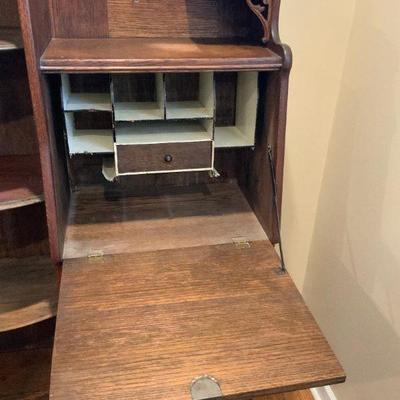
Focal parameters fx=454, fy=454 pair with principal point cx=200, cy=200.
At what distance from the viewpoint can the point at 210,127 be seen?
1201mm

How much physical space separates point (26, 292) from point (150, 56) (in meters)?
0.82

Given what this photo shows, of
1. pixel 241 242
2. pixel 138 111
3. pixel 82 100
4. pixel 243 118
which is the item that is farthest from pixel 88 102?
pixel 241 242

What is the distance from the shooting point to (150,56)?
3.38 ft

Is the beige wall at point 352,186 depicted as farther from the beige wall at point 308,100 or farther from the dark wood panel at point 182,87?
the dark wood panel at point 182,87

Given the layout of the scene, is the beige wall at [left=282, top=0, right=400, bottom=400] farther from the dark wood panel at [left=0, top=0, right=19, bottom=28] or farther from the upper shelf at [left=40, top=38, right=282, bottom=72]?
the dark wood panel at [left=0, top=0, right=19, bottom=28]

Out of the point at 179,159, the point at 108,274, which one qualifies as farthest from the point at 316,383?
the point at 179,159

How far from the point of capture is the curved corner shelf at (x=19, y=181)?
42.6 inches

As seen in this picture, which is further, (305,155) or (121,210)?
(305,155)

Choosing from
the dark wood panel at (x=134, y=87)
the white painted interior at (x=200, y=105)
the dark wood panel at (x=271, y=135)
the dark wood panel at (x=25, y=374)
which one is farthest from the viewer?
the dark wood panel at (x=25, y=374)

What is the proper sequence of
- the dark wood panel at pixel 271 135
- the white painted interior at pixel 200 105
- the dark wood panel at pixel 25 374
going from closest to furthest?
1. the dark wood panel at pixel 271 135
2. the white painted interior at pixel 200 105
3. the dark wood panel at pixel 25 374

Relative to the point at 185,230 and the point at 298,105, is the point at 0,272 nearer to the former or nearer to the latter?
the point at 185,230

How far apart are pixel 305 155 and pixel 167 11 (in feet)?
2.23

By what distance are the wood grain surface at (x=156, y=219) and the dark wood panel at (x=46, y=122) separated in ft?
0.27

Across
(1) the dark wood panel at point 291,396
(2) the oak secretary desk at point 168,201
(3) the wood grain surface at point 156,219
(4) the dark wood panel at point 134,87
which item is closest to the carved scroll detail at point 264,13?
(2) the oak secretary desk at point 168,201
